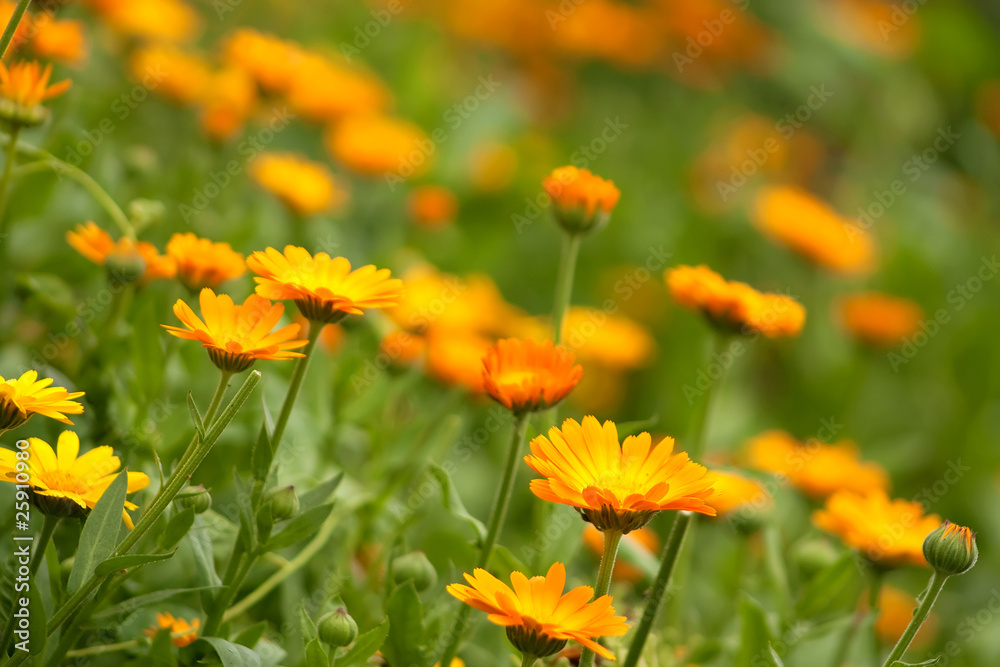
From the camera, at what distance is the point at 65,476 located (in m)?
0.78

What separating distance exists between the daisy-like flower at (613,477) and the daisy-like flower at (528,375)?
0.06 meters

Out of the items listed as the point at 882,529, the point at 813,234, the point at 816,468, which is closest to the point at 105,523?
the point at 882,529

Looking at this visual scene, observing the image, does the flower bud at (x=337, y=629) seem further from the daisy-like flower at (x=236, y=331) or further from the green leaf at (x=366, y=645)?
the daisy-like flower at (x=236, y=331)

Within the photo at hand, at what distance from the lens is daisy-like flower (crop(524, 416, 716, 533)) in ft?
2.26

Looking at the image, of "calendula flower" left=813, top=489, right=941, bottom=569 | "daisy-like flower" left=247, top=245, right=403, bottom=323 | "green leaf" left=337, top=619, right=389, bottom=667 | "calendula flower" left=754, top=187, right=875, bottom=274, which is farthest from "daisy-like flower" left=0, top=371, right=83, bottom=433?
"calendula flower" left=754, top=187, right=875, bottom=274

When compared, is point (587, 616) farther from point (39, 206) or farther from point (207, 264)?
point (39, 206)

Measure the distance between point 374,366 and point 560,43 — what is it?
187 cm

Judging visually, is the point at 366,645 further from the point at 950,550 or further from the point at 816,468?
the point at 816,468

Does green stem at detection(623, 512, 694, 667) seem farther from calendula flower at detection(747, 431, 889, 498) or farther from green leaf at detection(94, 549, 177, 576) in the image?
calendula flower at detection(747, 431, 889, 498)

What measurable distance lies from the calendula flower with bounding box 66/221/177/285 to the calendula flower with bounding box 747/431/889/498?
82cm

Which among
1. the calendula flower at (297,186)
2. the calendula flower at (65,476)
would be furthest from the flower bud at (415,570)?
the calendula flower at (297,186)

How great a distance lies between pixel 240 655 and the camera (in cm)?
76

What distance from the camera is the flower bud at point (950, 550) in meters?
0.80

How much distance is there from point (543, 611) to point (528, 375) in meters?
0.21
